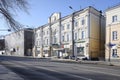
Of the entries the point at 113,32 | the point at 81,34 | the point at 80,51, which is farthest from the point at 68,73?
the point at 81,34

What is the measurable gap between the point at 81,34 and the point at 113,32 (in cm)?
1350

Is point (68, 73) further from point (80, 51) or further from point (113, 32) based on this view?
point (80, 51)

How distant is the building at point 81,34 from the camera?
211ft

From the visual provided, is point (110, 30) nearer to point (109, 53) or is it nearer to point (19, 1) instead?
point (109, 53)

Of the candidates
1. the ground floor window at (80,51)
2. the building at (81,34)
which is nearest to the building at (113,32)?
the building at (81,34)

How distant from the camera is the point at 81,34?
68125mm

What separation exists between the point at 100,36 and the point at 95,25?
3052 mm

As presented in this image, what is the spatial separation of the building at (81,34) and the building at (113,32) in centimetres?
785

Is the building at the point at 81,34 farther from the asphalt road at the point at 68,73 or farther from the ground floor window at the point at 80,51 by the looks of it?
the asphalt road at the point at 68,73

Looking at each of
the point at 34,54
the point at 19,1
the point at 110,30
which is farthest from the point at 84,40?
the point at 19,1

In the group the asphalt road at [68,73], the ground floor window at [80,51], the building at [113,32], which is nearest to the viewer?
Result: the asphalt road at [68,73]

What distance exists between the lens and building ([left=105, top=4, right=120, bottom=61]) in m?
54.1

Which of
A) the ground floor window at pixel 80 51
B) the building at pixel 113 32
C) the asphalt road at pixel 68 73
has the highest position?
the building at pixel 113 32

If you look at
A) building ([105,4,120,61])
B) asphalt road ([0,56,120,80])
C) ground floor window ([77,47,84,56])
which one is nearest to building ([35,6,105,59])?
ground floor window ([77,47,84,56])
